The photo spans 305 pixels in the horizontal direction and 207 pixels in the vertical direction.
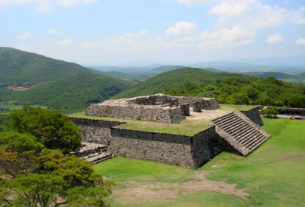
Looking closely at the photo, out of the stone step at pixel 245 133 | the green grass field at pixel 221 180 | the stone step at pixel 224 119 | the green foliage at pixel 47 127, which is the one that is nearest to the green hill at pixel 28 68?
the green foliage at pixel 47 127

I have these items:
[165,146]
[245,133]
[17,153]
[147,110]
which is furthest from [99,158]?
[245,133]

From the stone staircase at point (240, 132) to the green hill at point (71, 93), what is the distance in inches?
2167

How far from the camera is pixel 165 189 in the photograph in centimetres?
973

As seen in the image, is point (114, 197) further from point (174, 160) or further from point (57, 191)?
point (174, 160)

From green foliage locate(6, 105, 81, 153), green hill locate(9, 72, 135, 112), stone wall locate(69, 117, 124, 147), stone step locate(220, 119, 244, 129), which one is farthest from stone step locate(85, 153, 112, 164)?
green hill locate(9, 72, 135, 112)

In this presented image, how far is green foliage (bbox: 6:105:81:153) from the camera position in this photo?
41.7ft

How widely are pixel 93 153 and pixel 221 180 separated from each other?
799cm

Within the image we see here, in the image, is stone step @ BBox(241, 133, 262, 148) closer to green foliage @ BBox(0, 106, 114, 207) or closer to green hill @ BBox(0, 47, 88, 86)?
green foliage @ BBox(0, 106, 114, 207)

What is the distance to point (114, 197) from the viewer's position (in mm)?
9008

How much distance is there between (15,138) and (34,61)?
5038 inches

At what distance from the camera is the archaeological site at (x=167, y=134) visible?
13039 mm

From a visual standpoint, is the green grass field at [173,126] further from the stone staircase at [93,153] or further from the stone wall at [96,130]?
the stone staircase at [93,153]

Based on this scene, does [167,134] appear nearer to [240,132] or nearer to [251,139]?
[240,132]

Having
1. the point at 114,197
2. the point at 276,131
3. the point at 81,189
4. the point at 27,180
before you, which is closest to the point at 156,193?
the point at 114,197
